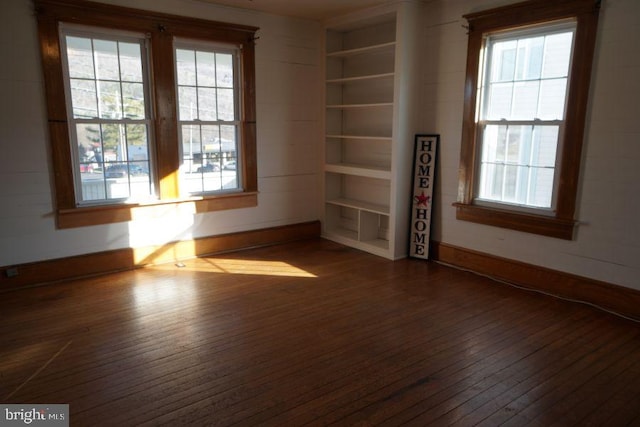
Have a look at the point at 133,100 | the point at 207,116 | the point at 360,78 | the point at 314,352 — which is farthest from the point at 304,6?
the point at 314,352

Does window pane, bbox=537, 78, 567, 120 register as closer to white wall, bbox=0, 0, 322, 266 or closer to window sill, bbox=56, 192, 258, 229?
white wall, bbox=0, 0, 322, 266

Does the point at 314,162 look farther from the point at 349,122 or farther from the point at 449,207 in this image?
the point at 449,207

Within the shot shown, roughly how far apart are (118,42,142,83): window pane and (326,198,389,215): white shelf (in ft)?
9.37

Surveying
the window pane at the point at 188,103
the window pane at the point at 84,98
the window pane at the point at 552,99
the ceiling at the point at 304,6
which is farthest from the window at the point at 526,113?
the window pane at the point at 84,98

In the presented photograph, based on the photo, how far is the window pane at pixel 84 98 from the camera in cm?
435

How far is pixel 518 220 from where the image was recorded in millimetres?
4363

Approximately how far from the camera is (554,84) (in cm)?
399

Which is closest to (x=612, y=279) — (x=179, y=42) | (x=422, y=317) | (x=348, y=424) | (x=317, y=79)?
(x=422, y=317)

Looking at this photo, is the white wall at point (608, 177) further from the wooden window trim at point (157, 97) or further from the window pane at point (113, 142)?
the window pane at point (113, 142)

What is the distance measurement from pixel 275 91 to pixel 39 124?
8.77 feet

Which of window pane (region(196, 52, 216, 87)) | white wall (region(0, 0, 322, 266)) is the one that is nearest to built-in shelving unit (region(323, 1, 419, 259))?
white wall (region(0, 0, 322, 266))

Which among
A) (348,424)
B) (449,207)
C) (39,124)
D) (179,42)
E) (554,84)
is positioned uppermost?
(179,42)

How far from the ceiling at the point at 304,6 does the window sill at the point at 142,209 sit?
7.27 ft

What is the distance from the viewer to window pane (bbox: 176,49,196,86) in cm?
496
